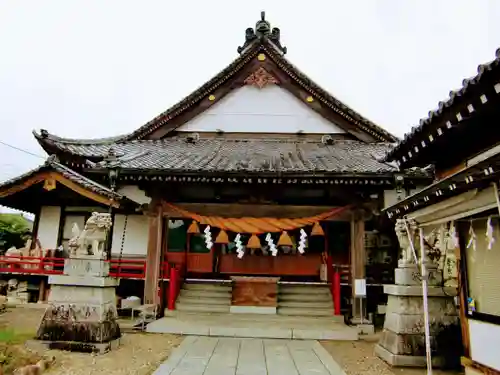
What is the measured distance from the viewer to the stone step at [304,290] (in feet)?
42.3

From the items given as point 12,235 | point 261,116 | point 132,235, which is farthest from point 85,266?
point 12,235

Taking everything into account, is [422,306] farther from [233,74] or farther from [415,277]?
[233,74]

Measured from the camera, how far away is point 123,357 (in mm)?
7422

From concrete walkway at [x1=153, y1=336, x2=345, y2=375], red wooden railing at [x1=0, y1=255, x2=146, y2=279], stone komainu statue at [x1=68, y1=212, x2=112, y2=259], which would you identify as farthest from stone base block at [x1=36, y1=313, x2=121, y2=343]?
red wooden railing at [x1=0, y1=255, x2=146, y2=279]

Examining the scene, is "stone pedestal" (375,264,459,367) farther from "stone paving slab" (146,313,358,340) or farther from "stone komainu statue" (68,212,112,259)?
"stone komainu statue" (68,212,112,259)

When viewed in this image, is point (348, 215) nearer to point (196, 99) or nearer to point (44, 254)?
point (196, 99)

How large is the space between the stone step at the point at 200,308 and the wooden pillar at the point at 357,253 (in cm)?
375

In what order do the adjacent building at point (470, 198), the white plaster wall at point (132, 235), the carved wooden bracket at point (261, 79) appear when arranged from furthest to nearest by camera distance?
the carved wooden bracket at point (261, 79)
the white plaster wall at point (132, 235)
the adjacent building at point (470, 198)

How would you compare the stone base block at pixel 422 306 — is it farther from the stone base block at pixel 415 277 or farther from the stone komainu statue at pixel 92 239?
the stone komainu statue at pixel 92 239

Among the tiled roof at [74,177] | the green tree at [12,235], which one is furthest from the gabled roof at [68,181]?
the green tree at [12,235]

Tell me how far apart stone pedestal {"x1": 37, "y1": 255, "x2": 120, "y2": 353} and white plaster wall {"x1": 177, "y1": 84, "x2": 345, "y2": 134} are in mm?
7548

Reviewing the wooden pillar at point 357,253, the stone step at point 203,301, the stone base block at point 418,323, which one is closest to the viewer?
the stone base block at point 418,323

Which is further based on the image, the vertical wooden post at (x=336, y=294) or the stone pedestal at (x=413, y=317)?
the vertical wooden post at (x=336, y=294)

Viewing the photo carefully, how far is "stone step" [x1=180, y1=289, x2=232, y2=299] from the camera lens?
12609 millimetres
